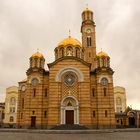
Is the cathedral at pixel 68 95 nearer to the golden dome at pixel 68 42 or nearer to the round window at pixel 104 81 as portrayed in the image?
the round window at pixel 104 81

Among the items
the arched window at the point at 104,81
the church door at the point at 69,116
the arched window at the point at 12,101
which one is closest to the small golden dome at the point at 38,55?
the church door at the point at 69,116

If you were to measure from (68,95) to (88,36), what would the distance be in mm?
15427

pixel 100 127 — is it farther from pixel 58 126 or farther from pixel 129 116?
pixel 129 116

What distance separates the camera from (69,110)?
117 feet

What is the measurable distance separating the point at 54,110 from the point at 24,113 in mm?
5461

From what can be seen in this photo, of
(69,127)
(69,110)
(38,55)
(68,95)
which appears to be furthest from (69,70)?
(69,127)

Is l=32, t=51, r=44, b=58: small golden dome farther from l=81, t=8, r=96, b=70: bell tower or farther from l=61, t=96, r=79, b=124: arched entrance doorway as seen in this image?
l=81, t=8, r=96, b=70: bell tower

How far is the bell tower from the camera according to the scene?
145ft

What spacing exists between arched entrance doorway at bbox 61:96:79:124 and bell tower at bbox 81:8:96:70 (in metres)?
11.1

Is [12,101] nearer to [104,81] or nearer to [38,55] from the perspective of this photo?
[38,55]

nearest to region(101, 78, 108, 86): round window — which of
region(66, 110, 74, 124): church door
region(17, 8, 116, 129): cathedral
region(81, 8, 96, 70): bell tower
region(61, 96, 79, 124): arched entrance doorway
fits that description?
region(17, 8, 116, 129): cathedral

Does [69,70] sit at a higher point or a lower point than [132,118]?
higher

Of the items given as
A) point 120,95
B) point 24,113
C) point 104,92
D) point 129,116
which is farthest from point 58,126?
point 120,95

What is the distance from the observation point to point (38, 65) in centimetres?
3859
